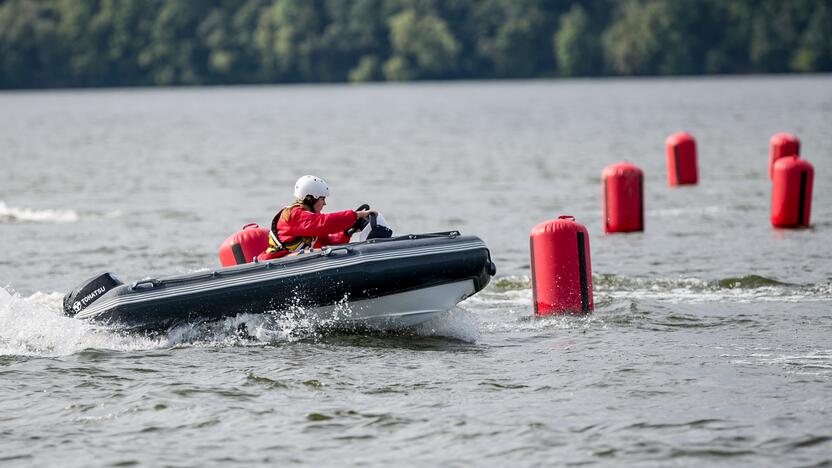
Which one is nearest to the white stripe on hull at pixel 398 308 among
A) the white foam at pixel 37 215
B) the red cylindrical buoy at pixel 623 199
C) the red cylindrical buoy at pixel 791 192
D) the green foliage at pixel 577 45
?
the red cylindrical buoy at pixel 623 199

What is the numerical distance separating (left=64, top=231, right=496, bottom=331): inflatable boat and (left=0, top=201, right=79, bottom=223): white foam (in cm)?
1096

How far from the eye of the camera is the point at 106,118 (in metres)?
70.2

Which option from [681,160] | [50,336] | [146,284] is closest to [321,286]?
[146,284]

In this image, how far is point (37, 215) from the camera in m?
22.6

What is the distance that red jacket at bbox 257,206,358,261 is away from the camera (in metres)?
11.7

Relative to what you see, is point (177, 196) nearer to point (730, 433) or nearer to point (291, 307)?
point (291, 307)

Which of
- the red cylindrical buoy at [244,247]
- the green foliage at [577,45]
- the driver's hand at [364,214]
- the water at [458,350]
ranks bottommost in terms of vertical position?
the water at [458,350]

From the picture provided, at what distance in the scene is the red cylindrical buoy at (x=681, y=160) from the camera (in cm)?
→ 2544

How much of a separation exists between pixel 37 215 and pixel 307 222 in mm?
12057

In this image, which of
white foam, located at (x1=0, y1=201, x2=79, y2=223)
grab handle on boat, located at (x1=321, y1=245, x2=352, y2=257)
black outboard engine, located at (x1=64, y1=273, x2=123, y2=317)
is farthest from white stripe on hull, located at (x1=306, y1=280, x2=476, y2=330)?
white foam, located at (x1=0, y1=201, x2=79, y2=223)

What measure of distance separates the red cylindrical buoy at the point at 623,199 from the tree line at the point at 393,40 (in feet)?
297

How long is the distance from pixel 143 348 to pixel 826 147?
26.5 metres

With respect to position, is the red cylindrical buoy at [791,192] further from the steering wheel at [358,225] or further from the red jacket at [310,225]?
the red jacket at [310,225]

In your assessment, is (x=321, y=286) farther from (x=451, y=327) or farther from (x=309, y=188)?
(x=451, y=327)
